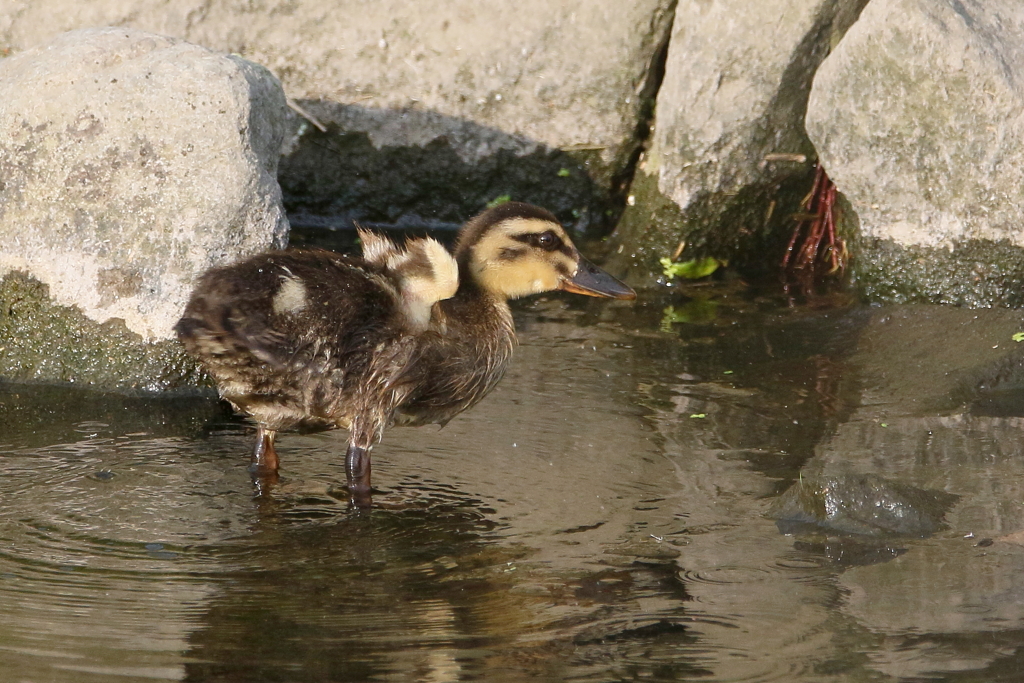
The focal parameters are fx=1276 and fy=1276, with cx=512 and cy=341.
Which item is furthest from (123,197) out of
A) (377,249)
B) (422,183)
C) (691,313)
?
(691,313)

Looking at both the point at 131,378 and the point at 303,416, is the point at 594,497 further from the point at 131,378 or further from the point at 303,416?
the point at 131,378

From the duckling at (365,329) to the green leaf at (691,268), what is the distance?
2677mm

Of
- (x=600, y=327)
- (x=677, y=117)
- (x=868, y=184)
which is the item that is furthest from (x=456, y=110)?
(x=868, y=184)

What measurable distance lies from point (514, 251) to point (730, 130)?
9.39 feet

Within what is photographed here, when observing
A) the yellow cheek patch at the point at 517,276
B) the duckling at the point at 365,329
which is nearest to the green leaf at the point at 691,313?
the yellow cheek patch at the point at 517,276

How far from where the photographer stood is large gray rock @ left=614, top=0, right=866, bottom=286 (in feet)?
26.2

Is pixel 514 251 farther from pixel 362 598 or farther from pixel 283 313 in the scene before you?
pixel 362 598

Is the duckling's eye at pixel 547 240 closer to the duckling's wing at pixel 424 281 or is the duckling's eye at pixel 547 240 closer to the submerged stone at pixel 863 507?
the duckling's wing at pixel 424 281

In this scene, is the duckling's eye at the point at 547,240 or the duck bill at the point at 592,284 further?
the duck bill at the point at 592,284

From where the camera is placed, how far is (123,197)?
6.46m

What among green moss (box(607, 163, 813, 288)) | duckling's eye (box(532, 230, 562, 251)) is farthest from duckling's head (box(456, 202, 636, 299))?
green moss (box(607, 163, 813, 288))

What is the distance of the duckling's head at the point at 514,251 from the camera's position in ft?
18.9

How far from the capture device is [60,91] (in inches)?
260

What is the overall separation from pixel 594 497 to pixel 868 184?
11.4 ft
